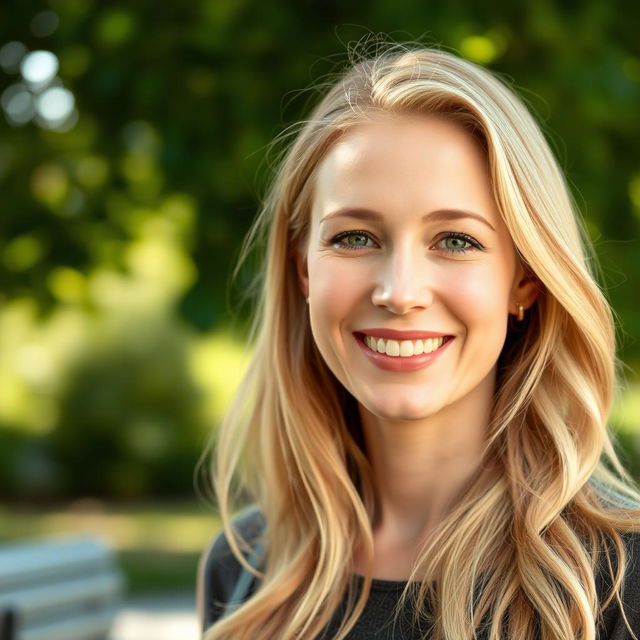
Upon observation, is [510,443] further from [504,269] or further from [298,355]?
[298,355]

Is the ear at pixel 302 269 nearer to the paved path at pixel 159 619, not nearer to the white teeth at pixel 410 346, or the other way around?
the white teeth at pixel 410 346

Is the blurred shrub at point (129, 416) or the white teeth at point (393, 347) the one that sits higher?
the blurred shrub at point (129, 416)

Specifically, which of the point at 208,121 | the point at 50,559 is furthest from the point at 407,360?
the point at 208,121

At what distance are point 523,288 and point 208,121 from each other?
260cm

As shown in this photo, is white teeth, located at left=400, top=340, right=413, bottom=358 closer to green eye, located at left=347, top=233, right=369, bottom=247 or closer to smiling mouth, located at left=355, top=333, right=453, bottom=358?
smiling mouth, located at left=355, top=333, right=453, bottom=358

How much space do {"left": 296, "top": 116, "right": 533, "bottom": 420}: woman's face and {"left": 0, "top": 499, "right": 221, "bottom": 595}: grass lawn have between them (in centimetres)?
606

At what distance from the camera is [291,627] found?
218 cm

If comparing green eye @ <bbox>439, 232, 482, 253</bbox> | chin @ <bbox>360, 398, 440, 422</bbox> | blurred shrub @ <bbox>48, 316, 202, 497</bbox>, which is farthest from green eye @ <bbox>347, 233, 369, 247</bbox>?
blurred shrub @ <bbox>48, 316, 202, 497</bbox>

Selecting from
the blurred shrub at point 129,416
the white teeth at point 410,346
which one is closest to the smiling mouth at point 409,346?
the white teeth at point 410,346

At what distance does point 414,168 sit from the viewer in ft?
6.44

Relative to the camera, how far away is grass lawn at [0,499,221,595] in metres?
8.16

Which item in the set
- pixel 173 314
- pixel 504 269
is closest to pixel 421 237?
pixel 504 269

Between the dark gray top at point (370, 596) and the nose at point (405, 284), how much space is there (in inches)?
21.3

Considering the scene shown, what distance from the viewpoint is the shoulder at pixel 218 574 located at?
2510 mm
